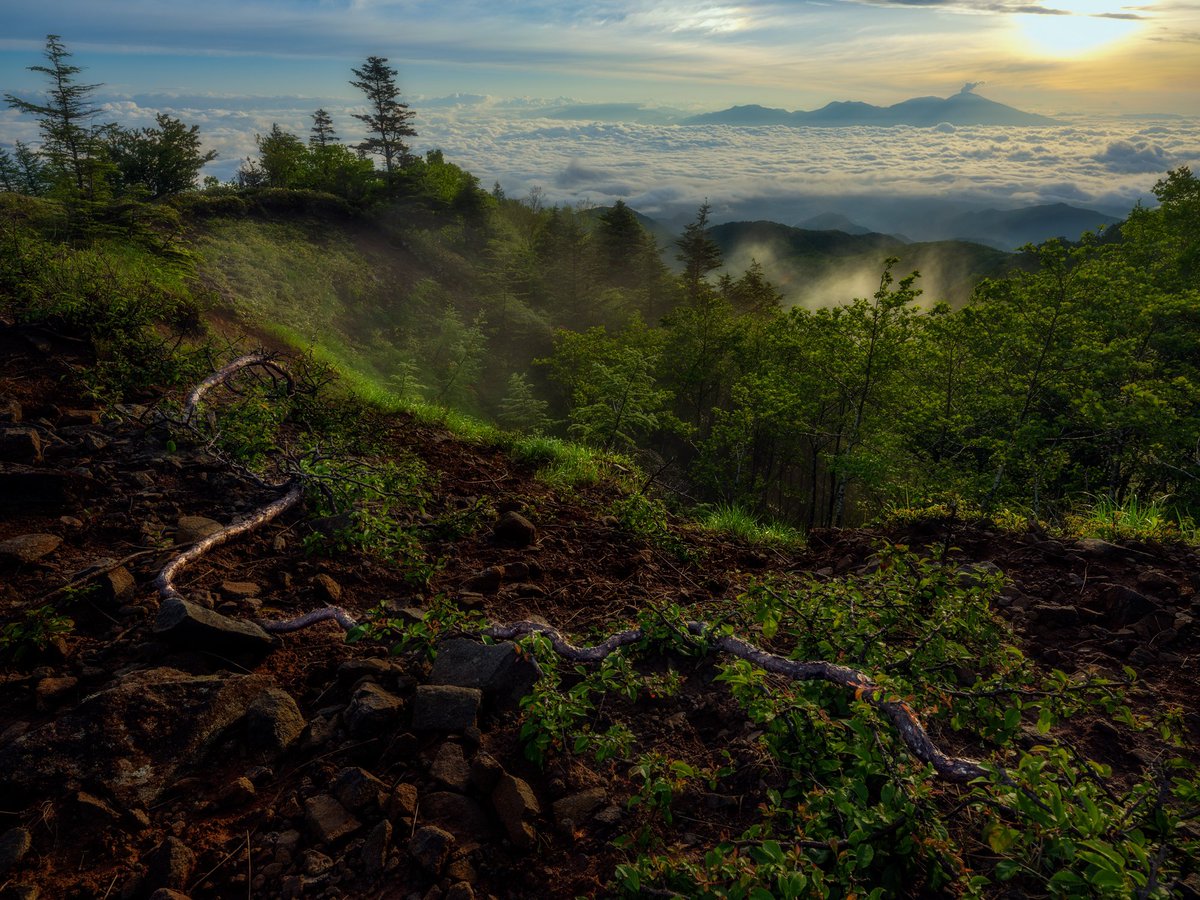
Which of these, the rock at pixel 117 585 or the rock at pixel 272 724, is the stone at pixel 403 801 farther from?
the rock at pixel 117 585

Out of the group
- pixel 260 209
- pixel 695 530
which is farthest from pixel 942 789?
pixel 260 209

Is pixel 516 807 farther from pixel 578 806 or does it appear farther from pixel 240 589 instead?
pixel 240 589

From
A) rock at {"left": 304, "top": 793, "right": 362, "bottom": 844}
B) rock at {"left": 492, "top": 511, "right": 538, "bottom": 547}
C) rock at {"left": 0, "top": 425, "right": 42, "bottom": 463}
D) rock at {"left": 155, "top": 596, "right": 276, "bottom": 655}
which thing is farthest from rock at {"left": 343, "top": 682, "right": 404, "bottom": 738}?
rock at {"left": 0, "top": 425, "right": 42, "bottom": 463}

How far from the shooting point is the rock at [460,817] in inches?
97.4

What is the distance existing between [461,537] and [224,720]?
2.63 metres

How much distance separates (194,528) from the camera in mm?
4535

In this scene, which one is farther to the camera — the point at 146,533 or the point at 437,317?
the point at 437,317

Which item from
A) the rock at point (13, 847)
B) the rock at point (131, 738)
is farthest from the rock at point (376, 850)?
the rock at point (13, 847)

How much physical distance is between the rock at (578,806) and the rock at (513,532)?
293 cm

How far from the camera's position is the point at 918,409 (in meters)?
19.5

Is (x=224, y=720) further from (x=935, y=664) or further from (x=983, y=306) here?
(x=983, y=306)

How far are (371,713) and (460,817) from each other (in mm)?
690

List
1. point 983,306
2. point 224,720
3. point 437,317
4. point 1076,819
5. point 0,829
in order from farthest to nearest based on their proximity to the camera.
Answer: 1. point 437,317
2. point 983,306
3. point 224,720
4. point 0,829
5. point 1076,819

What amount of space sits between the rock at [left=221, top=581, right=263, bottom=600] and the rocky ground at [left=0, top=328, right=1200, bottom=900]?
0.02 metres
